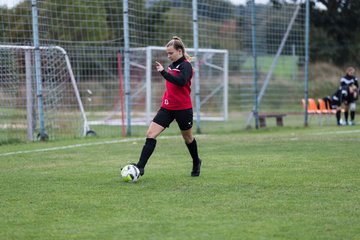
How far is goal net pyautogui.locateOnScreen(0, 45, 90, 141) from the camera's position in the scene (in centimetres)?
1516

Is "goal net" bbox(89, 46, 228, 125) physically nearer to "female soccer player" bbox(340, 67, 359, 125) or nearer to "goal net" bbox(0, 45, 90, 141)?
"goal net" bbox(0, 45, 90, 141)

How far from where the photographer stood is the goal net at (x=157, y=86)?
2144 centimetres

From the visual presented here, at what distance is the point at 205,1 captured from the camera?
20.3 metres

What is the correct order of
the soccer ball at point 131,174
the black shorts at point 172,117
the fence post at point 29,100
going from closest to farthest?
1. the soccer ball at point 131,174
2. the black shorts at point 172,117
3. the fence post at point 29,100

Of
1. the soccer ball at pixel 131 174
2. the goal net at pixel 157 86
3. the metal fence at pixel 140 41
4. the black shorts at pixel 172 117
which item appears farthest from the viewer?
the goal net at pixel 157 86

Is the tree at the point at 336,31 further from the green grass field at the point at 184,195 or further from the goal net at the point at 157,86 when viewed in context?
the green grass field at the point at 184,195

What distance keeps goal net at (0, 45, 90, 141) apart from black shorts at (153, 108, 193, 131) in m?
6.66

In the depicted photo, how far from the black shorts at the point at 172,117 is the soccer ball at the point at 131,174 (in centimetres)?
73

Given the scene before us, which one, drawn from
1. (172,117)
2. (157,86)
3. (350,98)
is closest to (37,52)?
(172,117)

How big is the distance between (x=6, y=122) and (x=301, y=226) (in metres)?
10.6

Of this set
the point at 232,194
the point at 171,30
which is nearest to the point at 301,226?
the point at 232,194

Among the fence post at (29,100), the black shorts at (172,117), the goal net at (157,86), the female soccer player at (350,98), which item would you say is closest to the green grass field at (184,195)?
the black shorts at (172,117)

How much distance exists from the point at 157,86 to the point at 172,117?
1482cm

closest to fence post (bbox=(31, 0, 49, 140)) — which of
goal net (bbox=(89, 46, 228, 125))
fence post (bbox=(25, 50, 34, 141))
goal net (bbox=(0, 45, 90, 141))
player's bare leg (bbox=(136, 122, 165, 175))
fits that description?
goal net (bbox=(0, 45, 90, 141))
